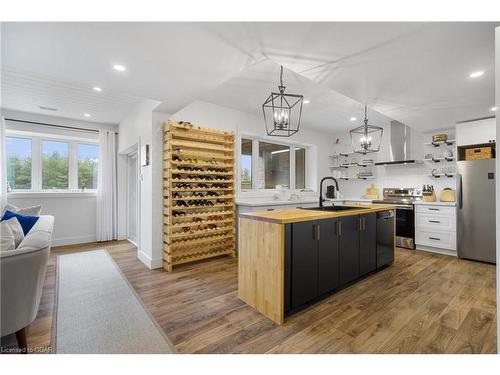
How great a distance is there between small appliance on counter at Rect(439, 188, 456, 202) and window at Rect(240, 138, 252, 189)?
12.3 ft

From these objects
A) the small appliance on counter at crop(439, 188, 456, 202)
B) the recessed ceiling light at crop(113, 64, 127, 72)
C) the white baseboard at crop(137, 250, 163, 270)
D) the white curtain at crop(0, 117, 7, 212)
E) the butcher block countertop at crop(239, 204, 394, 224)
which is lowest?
the white baseboard at crop(137, 250, 163, 270)

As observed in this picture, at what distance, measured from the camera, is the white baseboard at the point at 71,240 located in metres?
4.57

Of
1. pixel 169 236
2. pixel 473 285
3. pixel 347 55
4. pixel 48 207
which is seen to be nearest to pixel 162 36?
pixel 347 55

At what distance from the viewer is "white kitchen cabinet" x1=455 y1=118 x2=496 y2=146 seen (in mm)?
3771

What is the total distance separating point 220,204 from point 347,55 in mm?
2729

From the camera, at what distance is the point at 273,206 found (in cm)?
405

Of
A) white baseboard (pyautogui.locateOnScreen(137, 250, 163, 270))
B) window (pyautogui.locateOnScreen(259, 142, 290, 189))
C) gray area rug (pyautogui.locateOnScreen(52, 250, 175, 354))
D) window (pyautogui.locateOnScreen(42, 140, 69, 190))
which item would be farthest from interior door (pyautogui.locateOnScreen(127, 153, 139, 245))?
window (pyautogui.locateOnScreen(259, 142, 290, 189))

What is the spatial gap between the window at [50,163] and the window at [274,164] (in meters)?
3.65

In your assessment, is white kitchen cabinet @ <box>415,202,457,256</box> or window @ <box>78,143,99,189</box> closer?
white kitchen cabinet @ <box>415,202,457,256</box>

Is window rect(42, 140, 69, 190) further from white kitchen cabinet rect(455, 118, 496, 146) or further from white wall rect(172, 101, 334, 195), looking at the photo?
white kitchen cabinet rect(455, 118, 496, 146)

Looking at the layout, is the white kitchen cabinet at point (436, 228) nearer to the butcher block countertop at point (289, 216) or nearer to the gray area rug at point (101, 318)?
the butcher block countertop at point (289, 216)

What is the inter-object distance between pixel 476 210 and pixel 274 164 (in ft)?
11.8

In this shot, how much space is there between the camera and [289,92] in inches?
138
